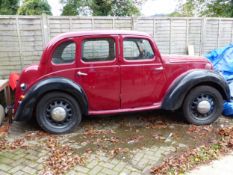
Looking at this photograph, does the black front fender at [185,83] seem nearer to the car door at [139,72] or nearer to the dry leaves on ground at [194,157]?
the car door at [139,72]

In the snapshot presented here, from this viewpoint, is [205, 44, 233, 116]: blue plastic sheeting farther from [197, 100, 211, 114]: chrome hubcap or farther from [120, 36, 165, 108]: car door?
[120, 36, 165, 108]: car door

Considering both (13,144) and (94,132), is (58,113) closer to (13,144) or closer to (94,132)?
(94,132)

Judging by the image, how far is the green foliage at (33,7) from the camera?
464 inches

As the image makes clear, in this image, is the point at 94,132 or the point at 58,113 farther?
the point at 94,132

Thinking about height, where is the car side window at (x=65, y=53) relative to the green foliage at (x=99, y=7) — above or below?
below

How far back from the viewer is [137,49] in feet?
14.8

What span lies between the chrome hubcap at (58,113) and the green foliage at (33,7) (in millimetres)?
8875

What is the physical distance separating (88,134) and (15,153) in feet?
3.84

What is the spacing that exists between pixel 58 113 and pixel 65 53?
0.99 meters

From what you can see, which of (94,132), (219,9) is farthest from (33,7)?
(219,9)

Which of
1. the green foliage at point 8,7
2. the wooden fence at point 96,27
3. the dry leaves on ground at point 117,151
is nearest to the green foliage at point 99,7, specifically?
the wooden fence at point 96,27

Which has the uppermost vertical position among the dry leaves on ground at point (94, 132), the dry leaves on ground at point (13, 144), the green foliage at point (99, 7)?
the green foliage at point (99, 7)

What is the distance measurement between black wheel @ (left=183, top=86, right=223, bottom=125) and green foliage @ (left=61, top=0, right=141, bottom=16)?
710 cm

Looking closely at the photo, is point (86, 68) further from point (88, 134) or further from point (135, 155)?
point (135, 155)
